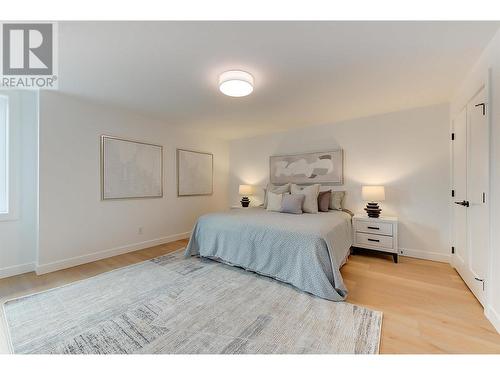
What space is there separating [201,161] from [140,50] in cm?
289

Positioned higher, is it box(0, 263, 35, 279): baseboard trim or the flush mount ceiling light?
the flush mount ceiling light

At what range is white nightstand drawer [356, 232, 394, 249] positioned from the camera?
2922 millimetres

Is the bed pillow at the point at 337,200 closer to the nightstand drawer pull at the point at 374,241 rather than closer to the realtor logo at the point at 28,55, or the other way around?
the nightstand drawer pull at the point at 374,241

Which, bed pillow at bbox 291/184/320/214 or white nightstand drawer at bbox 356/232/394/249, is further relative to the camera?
bed pillow at bbox 291/184/320/214

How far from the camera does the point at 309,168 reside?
13.1 ft

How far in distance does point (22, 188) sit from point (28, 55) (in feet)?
5.55

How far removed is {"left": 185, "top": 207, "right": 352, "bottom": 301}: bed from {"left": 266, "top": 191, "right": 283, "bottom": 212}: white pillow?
0.74 meters

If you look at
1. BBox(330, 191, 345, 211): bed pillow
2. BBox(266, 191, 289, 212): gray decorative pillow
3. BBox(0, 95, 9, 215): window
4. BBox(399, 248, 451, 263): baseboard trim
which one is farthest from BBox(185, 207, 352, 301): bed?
BBox(0, 95, 9, 215): window

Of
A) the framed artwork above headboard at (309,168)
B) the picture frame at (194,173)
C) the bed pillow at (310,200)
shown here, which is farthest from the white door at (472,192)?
the picture frame at (194,173)

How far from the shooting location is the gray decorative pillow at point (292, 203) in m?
3.21

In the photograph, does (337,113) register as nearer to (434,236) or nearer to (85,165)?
(434,236)

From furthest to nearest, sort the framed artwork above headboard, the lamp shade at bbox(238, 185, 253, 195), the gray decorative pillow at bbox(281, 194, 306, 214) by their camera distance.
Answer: the lamp shade at bbox(238, 185, 253, 195) < the framed artwork above headboard < the gray decorative pillow at bbox(281, 194, 306, 214)

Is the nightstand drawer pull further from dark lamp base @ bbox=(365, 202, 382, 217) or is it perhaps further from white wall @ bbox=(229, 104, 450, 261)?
white wall @ bbox=(229, 104, 450, 261)
